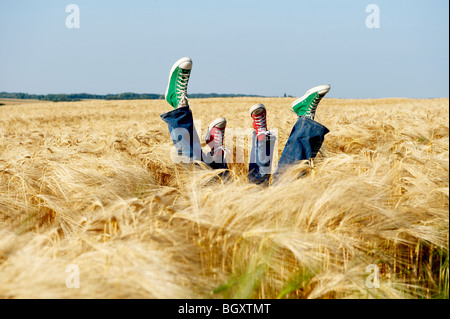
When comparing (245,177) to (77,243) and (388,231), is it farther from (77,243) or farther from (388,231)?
(77,243)

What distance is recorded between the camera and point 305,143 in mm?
2359

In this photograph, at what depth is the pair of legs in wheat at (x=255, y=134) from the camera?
2291mm

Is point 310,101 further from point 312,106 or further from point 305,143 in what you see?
point 305,143

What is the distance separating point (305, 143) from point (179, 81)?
1018 mm

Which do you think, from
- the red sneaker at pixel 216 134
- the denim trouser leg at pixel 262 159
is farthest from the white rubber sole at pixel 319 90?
the red sneaker at pixel 216 134

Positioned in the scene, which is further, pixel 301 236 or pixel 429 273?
pixel 429 273

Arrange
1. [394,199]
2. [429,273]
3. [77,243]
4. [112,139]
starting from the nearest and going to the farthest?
[77,243]
[429,273]
[394,199]
[112,139]

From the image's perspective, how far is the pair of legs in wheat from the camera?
7.52ft

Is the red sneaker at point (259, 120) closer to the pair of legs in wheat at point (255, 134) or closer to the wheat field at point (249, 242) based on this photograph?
the pair of legs in wheat at point (255, 134)

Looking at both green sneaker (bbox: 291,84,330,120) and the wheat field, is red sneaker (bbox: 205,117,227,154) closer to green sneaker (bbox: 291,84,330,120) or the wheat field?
green sneaker (bbox: 291,84,330,120)

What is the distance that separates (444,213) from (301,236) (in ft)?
2.15

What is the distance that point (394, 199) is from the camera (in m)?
1.57

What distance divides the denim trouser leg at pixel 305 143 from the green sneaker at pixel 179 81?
32.1 inches

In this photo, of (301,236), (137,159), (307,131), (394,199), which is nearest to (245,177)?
(307,131)
